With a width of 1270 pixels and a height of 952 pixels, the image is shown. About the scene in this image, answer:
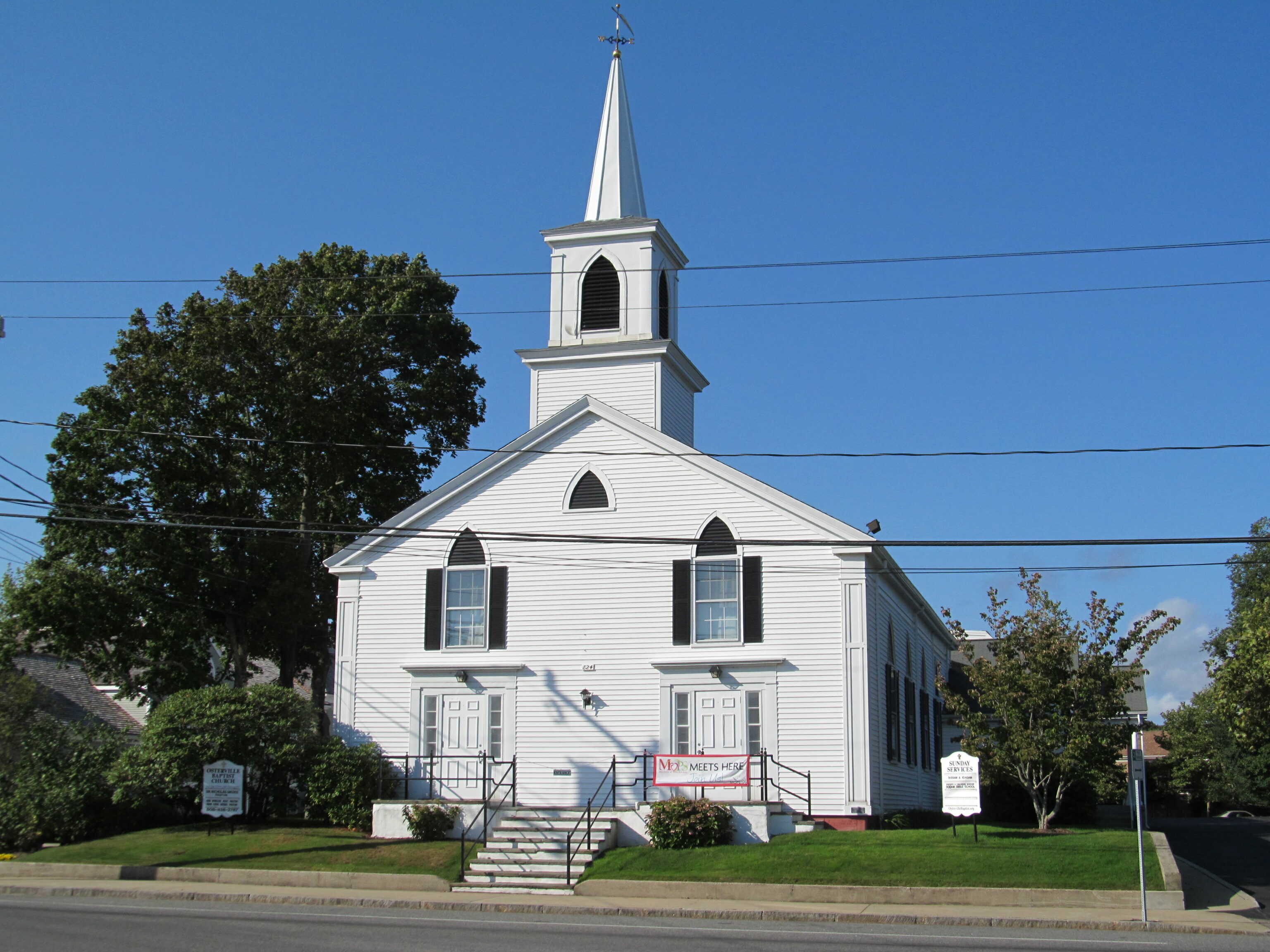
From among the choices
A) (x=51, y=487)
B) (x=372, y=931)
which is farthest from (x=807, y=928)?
(x=51, y=487)

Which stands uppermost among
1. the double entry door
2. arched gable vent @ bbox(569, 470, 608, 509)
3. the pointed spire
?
the pointed spire

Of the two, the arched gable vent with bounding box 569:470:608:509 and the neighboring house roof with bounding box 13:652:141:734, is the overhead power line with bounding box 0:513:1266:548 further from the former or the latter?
the neighboring house roof with bounding box 13:652:141:734

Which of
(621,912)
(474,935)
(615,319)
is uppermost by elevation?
(615,319)

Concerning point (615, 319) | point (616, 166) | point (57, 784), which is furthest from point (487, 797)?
point (616, 166)

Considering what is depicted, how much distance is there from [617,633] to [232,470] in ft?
50.0

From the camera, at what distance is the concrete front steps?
21469 millimetres

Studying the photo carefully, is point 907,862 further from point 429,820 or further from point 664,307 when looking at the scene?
point 664,307

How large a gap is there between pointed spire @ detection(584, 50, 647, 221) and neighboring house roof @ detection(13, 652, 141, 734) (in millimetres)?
23763

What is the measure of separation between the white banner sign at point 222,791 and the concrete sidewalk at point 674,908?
10.0 ft

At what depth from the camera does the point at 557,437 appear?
2864 centimetres

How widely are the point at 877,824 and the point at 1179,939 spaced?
954cm

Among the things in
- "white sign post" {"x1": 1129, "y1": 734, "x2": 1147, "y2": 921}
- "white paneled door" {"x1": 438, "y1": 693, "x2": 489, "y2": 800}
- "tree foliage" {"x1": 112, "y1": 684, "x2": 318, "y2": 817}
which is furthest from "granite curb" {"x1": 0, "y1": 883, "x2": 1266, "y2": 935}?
"white paneled door" {"x1": 438, "y1": 693, "x2": 489, "y2": 800}

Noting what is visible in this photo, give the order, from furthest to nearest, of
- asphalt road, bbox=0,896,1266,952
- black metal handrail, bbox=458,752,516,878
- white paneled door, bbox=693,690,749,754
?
white paneled door, bbox=693,690,749,754
black metal handrail, bbox=458,752,516,878
asphalt road, bbox=0,896,1266,952

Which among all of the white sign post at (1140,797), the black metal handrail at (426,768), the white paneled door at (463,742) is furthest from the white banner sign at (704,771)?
the white sign post at (1140,797)
